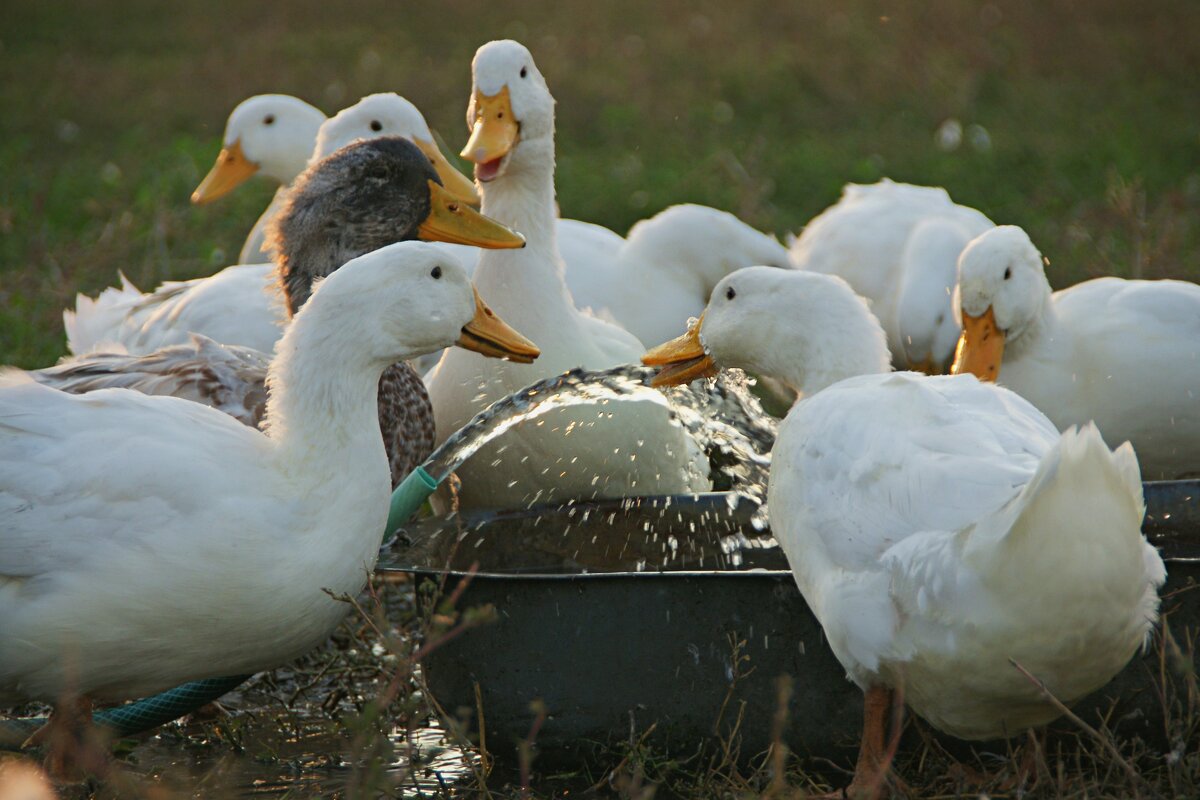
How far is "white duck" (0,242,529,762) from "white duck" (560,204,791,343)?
2866 millimetres

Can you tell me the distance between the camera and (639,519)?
4.30 metres

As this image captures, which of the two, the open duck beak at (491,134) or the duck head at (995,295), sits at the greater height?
the open duck beak at (491,134)

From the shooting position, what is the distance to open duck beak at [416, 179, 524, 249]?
16.3ft

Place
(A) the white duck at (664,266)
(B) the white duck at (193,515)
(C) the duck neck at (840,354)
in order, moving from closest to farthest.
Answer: (B) the white duck at (193,515) → (C) the duck neck at (840,354) → (A) the white duck at (664,266)

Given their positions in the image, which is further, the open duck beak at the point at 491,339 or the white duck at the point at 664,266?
the white duck at the point at 664,266

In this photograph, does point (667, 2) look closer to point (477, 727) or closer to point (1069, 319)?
point (1069, 319)

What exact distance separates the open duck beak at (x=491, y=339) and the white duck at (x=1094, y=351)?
1741 mm

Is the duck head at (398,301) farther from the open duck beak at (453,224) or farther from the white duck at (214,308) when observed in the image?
the white duck at (214,308)

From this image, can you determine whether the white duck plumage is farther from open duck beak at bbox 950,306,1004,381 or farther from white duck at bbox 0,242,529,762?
open duck beak at bbox 950,306,1004,381

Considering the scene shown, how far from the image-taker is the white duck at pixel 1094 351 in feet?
17.0

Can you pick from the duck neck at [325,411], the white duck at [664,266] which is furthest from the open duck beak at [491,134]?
the white duck at [664,266]

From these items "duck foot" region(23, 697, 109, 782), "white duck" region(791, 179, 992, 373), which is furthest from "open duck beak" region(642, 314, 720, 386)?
"white duck" region(791, 179, 992, 373)

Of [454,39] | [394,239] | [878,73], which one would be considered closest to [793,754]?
[394,239]

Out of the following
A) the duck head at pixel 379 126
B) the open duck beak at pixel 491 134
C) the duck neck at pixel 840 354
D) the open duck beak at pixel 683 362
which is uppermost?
the open duck beak at pixel 491 134
